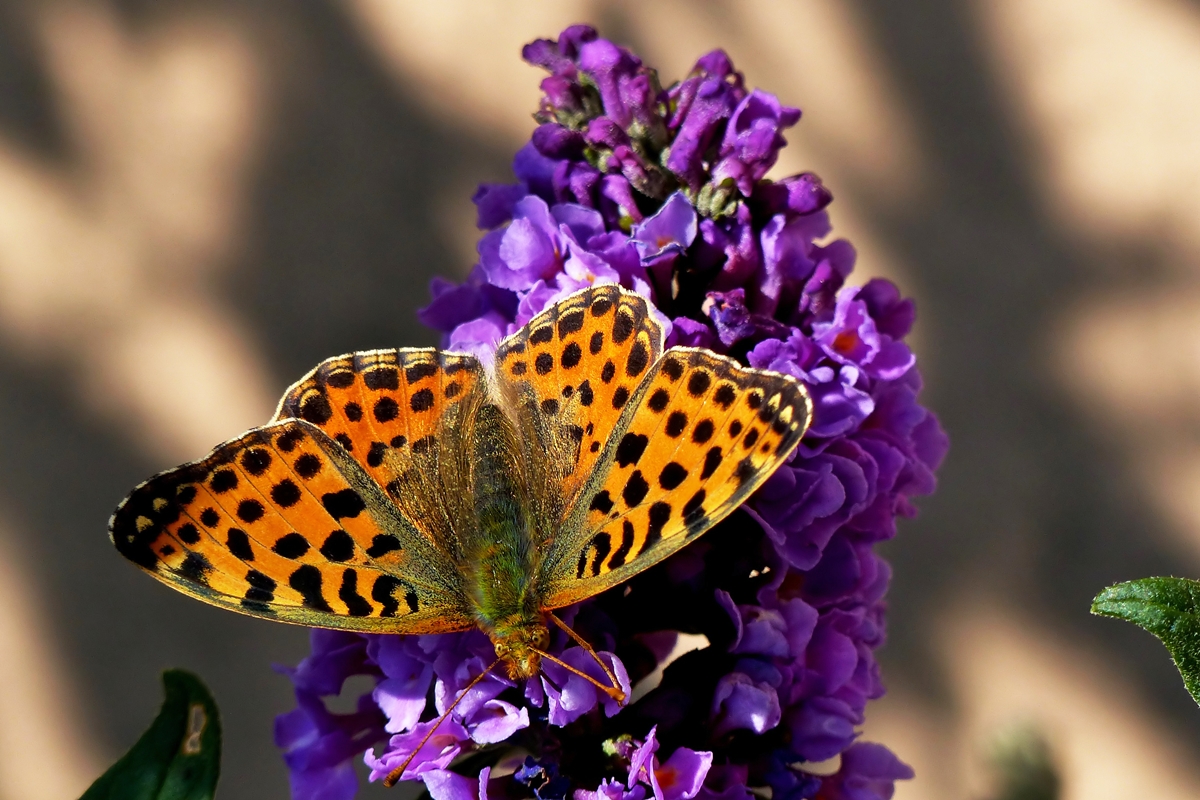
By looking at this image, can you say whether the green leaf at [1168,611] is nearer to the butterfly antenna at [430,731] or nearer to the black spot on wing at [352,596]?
the butterfly antenna at [430,731]

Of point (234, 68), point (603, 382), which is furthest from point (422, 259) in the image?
point (603, 382)

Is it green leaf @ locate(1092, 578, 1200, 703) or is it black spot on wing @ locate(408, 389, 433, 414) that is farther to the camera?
black spot on wing @ locate(408, 389, 433, 414)

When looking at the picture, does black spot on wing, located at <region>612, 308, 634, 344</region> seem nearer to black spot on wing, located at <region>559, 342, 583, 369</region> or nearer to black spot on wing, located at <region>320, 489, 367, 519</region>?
black spot on wing, located at <region>559, 342, 583, 369</region>

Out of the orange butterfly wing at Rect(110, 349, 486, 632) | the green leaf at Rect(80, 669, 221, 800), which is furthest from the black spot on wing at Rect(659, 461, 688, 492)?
the green leaf at Rect(80, 669, 221, 800)

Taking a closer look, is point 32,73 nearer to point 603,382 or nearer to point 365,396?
point 365,396

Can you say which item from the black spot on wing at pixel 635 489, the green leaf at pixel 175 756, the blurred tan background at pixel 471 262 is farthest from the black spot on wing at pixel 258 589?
the blurred tan background at pixel 471 262

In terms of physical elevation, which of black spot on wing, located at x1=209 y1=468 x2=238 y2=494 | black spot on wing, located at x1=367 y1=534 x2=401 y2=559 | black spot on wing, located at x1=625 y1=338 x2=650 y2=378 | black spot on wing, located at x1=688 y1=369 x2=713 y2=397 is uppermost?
black spot on wing, located at x1=209 y1=468 x2=238 y2=494

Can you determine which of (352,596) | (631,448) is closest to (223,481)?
(352,596)

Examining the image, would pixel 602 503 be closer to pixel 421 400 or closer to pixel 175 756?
pixel 421 400
